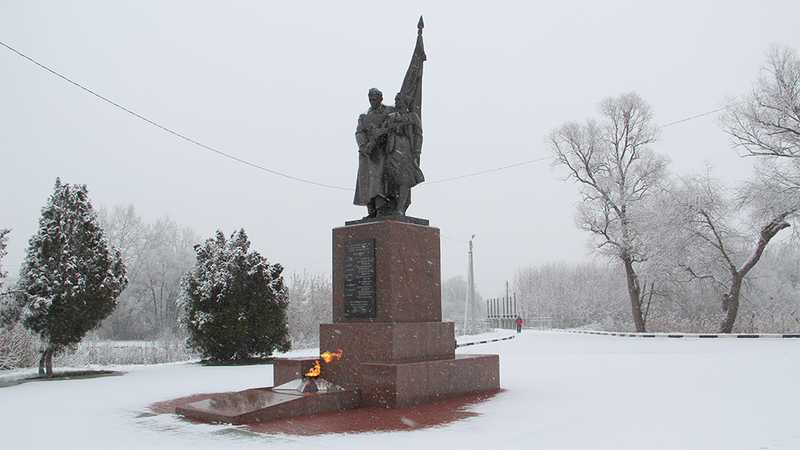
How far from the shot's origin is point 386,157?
24.1 ft

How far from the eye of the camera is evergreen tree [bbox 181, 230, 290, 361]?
1321 cm

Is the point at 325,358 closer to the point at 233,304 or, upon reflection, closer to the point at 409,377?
the point at 409,377

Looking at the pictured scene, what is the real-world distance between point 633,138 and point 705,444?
2324 cm

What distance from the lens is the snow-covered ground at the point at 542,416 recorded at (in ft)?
13.7

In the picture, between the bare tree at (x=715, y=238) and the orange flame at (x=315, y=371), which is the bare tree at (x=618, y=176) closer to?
the bare tree at (x=715, y=238)

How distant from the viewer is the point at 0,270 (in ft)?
32.5

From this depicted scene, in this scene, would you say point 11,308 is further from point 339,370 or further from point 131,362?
point 339,370

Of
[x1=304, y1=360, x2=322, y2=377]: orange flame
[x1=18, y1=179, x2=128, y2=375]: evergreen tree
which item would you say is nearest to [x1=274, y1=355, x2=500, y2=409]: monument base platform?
[x1=304, y1=360, x2=322, y2=377]: orange flame

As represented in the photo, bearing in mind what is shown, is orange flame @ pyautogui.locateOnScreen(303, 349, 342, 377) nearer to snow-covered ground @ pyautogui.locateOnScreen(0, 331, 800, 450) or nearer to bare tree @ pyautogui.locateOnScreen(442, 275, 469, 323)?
snow-covered ground @ pyautogui.locateOnScreen(0, 331, 800, 450)

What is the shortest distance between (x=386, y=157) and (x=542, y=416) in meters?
3.84

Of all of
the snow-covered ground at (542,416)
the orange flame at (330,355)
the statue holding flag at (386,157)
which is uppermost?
the statue holding flag at (386,157)

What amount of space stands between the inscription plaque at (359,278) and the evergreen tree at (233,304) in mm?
7314

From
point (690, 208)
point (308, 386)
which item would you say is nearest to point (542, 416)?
point (308, 386)

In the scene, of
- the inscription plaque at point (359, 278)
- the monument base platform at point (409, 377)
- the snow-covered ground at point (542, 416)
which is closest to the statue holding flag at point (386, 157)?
the inscription plaque at point (359, 278)
